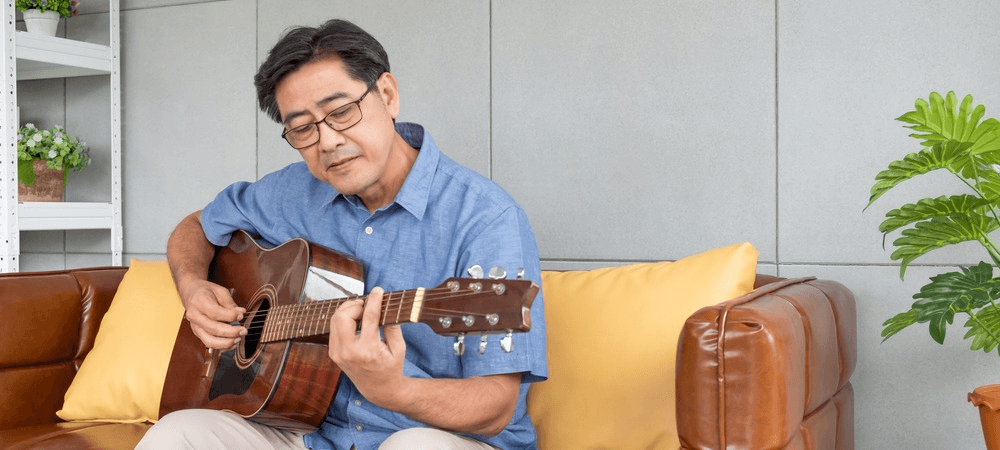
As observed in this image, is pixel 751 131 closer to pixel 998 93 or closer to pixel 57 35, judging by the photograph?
pixel 998 93

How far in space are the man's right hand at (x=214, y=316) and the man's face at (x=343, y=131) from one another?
1.17 feet

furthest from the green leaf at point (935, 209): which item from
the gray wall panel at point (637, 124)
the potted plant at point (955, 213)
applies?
the gray wall panel at point (637, 124)

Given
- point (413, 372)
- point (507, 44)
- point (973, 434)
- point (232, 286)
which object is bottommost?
point (973, 434)

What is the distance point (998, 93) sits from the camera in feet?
6.77

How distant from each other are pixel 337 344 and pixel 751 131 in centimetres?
134

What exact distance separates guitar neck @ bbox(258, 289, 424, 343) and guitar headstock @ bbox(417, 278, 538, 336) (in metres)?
0.02

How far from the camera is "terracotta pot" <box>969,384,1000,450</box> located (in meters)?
1.61

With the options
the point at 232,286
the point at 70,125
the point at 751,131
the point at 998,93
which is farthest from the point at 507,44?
the point at 70,125

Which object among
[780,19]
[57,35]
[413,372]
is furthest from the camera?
[57,35]

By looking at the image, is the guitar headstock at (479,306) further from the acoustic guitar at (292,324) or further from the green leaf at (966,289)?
the green leaf at (966,289)

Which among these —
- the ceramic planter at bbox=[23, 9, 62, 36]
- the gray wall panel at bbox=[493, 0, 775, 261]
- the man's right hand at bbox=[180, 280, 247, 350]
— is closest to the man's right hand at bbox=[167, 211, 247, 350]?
the man's right hand at bbox=[180, 280, 247, 350]

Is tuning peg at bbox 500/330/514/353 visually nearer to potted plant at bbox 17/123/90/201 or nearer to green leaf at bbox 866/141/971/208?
green leaf at bbox 866/141/971/208

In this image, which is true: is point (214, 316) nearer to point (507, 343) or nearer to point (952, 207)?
point (507, 343)

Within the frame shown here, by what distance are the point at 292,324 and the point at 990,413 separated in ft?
4.19
